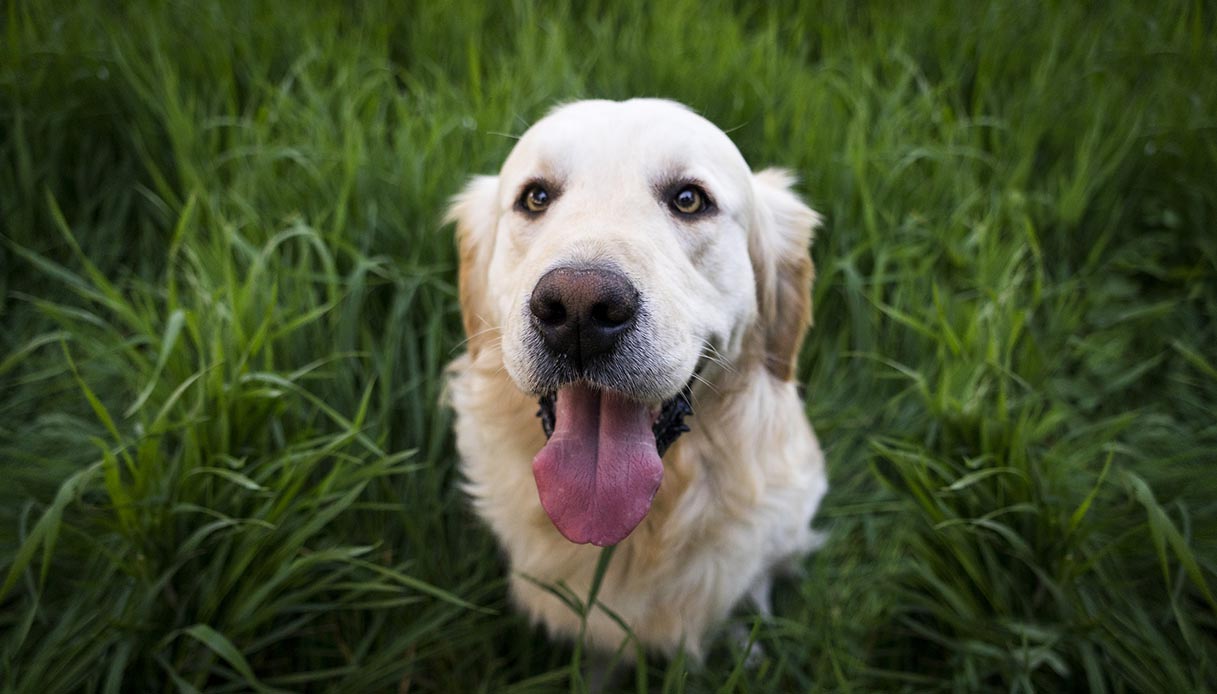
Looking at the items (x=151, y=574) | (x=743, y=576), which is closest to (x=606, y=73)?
(x=743, y=576)

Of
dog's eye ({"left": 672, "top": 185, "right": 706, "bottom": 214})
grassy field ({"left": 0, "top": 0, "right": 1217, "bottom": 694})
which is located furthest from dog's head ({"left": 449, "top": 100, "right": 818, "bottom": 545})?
grassy field ({"left": 0, "top": 0, "right": 1217, "bottom": 694})

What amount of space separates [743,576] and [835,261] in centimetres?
Result: 129

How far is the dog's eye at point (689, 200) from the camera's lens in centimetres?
190

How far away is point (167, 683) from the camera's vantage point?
6.58ft

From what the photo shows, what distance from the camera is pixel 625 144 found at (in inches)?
73.1

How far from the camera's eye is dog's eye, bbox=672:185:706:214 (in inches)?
74.8

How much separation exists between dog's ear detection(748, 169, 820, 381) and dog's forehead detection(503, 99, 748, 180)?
0.33 m

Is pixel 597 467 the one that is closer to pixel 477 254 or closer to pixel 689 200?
pixel 689 200

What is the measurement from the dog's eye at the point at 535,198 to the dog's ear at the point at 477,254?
165mm

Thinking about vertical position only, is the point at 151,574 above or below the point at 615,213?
below

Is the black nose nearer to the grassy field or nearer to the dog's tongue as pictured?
the dog's tongue

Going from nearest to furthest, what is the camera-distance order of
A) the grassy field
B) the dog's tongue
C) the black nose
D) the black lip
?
the black nose
the dog's tongue
the black lip
the grassy field

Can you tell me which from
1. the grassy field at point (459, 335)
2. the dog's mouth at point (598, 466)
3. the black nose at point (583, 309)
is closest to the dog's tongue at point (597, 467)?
the dog's mouth at point (598, 466)

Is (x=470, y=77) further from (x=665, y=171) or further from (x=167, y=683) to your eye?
(x=167, y=683)
